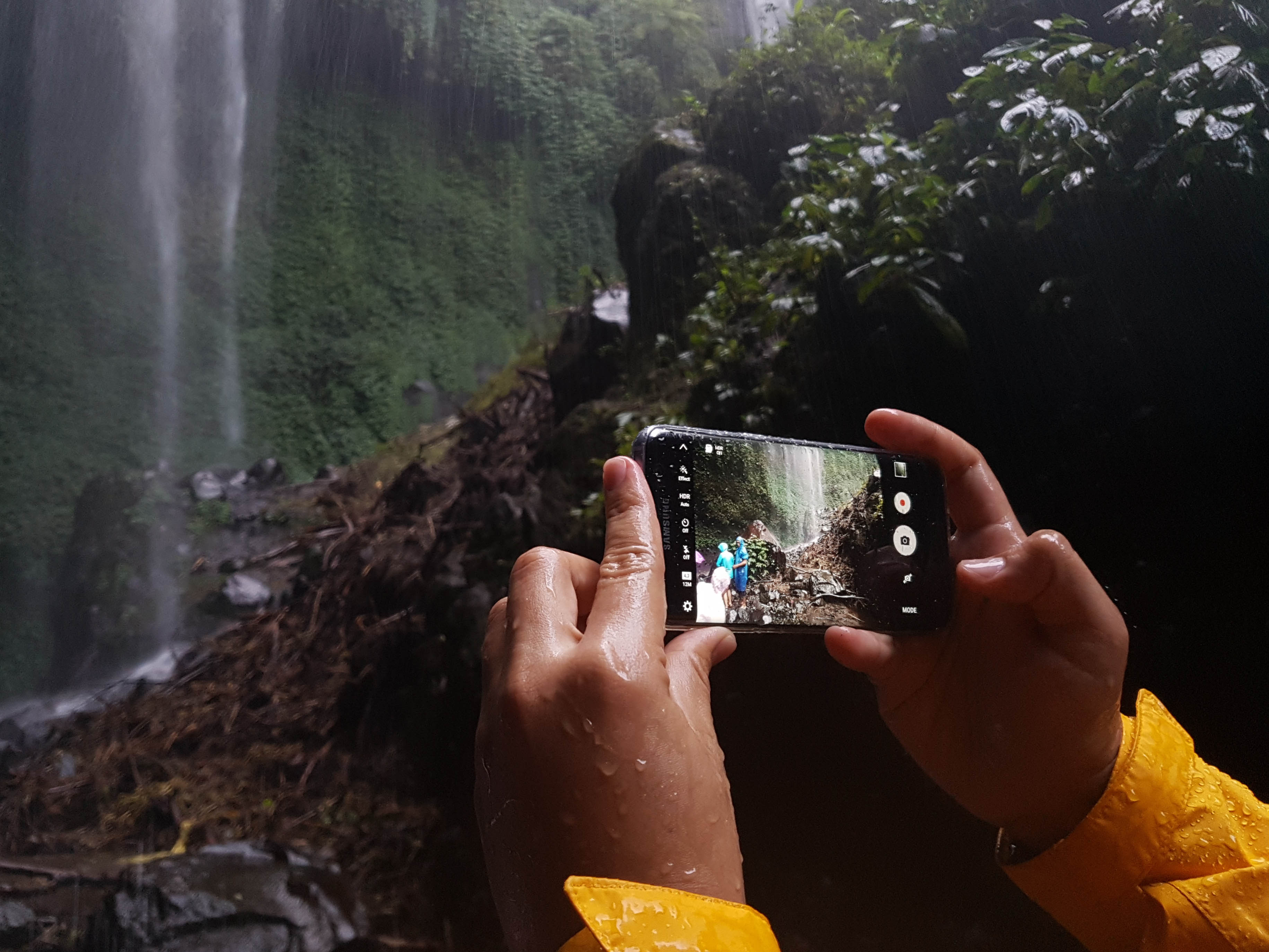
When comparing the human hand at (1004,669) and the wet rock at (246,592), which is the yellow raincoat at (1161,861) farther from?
the wet rock at (246,592)

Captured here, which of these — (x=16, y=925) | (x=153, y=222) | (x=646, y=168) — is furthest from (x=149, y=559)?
(x=646, y=168)

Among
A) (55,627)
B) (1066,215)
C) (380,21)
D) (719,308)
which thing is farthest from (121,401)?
(1066,215)

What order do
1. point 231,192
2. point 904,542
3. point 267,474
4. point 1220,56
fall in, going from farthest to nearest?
point 231,192 → point 267,474 → point 1220,56 → point 904,542

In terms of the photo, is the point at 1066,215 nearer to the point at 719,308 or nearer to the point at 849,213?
the point at 849,213

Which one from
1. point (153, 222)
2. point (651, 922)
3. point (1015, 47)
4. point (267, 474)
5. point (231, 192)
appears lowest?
point (651, 922)

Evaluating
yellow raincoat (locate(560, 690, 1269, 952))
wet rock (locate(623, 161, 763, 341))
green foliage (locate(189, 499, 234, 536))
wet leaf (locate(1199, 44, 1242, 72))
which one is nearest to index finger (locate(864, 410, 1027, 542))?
yellow raincoat (locate(560, 690, 1269, 952))

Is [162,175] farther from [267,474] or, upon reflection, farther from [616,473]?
[616,473]

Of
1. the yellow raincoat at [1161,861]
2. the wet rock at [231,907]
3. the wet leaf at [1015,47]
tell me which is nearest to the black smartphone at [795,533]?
the yellow raincoat at [1161,861]
